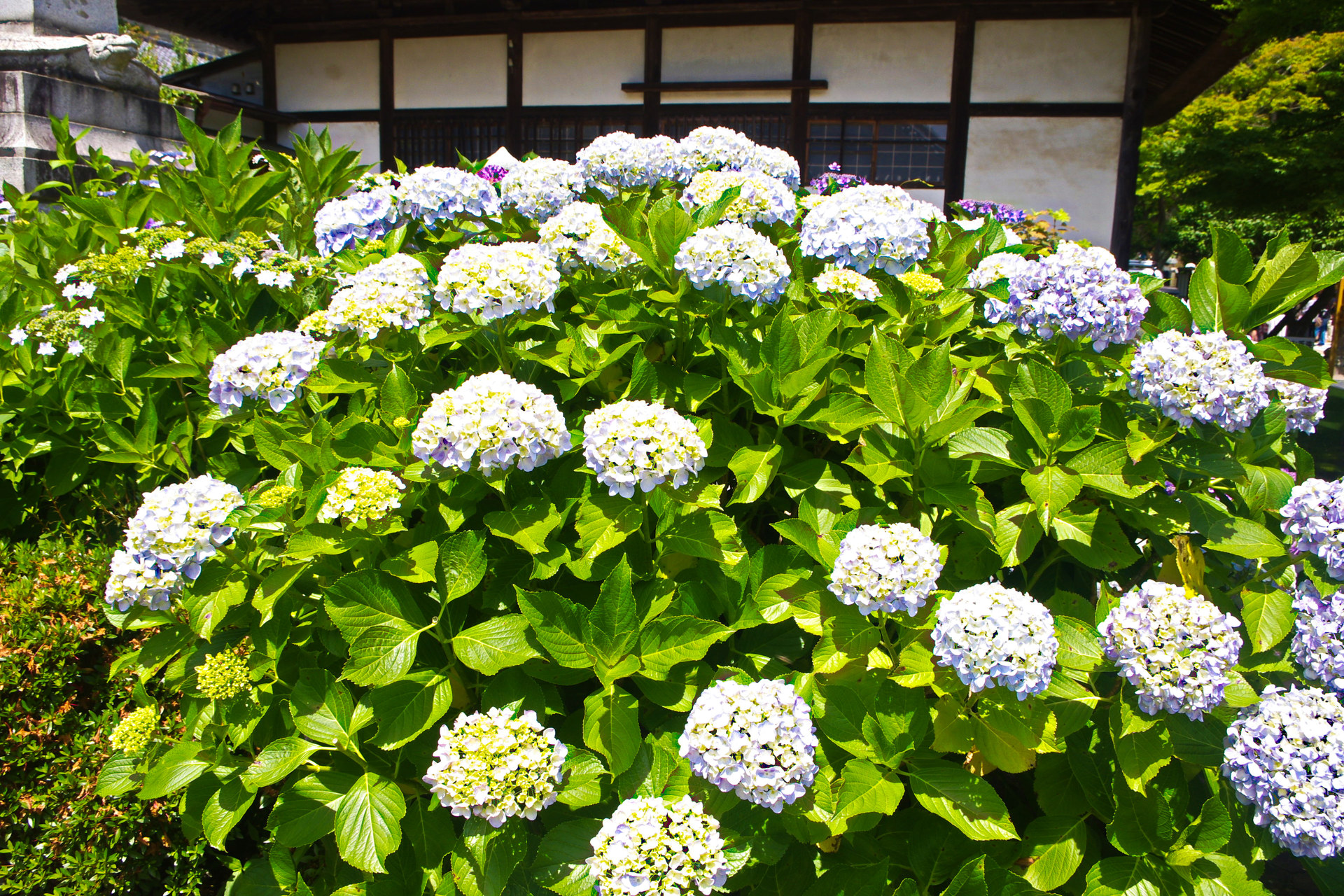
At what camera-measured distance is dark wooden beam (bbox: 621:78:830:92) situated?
959 cm

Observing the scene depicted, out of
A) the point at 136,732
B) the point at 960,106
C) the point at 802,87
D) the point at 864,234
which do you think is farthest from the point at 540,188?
the point at 960,106

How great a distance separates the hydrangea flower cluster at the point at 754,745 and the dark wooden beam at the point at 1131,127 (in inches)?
344

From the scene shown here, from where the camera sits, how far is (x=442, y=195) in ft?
8.12

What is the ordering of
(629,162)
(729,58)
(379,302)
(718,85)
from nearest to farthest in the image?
(379,302), (629,162), (718,85), (729,58)

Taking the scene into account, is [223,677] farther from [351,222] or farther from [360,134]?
[360,134]

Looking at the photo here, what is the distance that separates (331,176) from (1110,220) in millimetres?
8798

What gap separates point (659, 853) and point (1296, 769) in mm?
1054

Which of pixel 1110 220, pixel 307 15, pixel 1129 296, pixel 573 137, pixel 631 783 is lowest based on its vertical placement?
pixel 631 783

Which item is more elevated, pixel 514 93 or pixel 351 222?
pixel 514 93

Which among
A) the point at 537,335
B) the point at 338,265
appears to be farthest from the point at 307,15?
the point at 537,335

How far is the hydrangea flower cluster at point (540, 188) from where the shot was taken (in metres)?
2.55

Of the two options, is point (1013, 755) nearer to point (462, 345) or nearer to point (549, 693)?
point (549, 693)

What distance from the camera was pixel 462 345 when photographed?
7.15ft

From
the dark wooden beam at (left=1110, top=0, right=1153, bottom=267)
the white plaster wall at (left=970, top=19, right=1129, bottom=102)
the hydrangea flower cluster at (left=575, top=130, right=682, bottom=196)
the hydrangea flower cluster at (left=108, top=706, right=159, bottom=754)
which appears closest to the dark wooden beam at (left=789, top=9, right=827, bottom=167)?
the white plaster wall at (left=970, top=19, right=1129, bottom=102)
